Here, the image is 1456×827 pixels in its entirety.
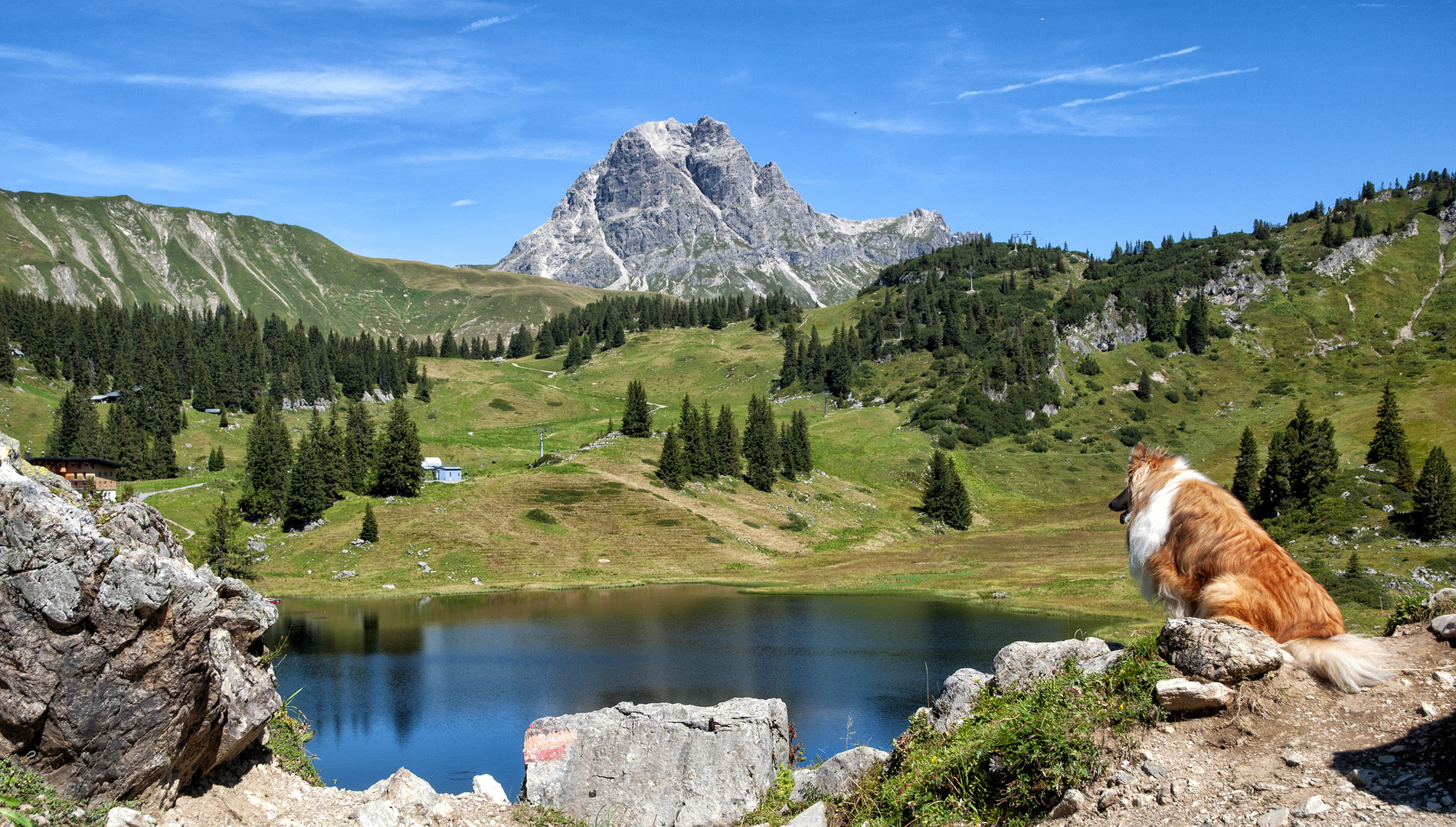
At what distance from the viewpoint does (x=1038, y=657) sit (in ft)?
39.0

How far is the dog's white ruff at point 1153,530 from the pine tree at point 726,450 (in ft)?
332

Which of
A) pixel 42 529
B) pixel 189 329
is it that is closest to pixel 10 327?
pixel 189 329

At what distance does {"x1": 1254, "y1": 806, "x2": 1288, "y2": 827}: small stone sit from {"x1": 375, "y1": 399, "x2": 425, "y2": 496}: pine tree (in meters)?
94.1

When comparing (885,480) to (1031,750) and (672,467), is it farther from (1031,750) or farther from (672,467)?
(1031,750)

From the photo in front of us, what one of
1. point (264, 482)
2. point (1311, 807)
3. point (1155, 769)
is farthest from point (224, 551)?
point (1311, 807)

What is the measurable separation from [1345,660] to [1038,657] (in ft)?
15.3

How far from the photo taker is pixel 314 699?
38312mm

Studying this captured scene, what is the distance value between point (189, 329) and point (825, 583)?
159 meters

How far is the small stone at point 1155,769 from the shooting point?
746 centimetres

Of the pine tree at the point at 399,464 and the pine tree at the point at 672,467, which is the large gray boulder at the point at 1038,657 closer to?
the pine tree at the point at 399,464

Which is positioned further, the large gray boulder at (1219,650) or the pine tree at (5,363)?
the pine tree at (5,363)

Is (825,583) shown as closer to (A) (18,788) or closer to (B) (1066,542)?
(B) (1066,542)

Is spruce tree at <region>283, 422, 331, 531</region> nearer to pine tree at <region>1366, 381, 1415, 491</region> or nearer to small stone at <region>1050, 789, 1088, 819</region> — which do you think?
small stone at <region>1050, 789, 1088, 819</region>

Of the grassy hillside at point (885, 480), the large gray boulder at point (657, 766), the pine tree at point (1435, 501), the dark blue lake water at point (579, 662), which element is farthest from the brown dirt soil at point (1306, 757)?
the pine tree at point (1435, 501)
